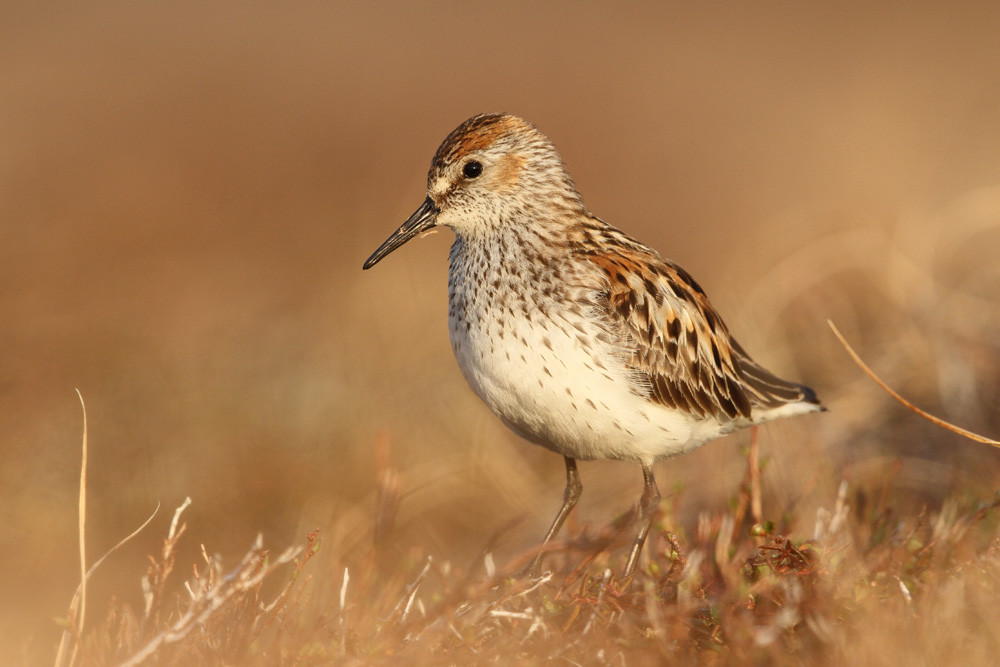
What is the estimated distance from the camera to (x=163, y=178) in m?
13.8

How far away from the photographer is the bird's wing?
5.16m

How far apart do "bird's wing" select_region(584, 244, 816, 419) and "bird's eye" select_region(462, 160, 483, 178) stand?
2.40 ft

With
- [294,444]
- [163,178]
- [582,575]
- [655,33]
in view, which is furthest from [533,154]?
[655,33]

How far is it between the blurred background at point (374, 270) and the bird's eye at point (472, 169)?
1.70m

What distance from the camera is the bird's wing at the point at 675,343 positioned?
5164 millimetres

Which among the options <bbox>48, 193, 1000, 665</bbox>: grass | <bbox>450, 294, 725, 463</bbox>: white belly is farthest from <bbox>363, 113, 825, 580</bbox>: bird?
<bbox>48, 193, 1000, 665</bbox>: grass

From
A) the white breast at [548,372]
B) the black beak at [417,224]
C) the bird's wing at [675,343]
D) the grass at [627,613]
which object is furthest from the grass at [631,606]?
the black beak at [417,224]

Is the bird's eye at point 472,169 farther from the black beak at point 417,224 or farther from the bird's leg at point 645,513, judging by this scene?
the bird's leg at point 645,513

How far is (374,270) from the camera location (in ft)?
35.8

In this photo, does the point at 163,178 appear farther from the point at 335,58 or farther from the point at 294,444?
the point at 335,58

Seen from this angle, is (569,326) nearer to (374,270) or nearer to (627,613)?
(627,613)

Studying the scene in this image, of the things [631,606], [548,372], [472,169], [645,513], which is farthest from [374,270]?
[631,606]

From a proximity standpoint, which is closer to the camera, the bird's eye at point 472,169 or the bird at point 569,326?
the bird at point 569,326

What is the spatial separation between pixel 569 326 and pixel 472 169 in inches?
43.8
